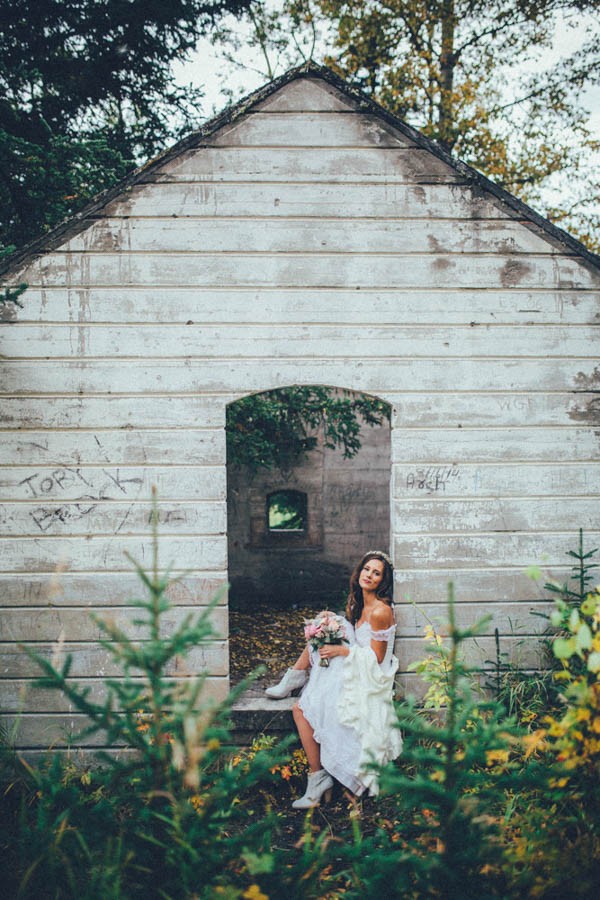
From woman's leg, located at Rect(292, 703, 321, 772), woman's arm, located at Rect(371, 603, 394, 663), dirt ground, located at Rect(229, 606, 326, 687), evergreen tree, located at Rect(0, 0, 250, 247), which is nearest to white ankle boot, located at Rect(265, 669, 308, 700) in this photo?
woman's leg, located at Rect(292, 703, 321, 772)

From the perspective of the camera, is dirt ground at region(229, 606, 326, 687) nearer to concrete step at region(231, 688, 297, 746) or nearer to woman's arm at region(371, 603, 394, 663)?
concrete step at region(231, 688, 297, 746)

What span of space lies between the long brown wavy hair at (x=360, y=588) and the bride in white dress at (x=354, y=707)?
0.01 m

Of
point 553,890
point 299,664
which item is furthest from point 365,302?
point 553,890

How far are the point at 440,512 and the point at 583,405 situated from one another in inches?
54.3

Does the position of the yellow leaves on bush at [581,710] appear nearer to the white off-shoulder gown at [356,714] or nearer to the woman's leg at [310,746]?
the white off-shoulder gown at [356,714]

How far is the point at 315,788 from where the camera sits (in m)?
4.55

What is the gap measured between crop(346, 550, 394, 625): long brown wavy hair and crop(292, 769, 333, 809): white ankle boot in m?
1.18

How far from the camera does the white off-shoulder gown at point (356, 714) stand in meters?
4.45

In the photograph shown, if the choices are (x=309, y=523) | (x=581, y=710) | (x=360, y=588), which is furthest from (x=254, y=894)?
(x=309, y=523)

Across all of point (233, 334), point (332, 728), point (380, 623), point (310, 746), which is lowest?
point (310, 746)

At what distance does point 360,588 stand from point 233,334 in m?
2.33

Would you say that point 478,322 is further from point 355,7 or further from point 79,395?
point 355,7

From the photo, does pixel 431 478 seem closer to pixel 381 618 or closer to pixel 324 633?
pixel 381 618

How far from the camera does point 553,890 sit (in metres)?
2.91
